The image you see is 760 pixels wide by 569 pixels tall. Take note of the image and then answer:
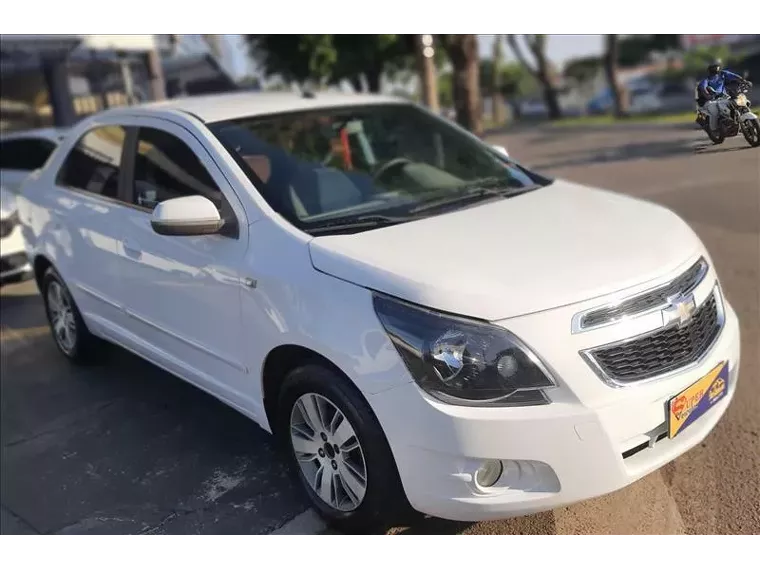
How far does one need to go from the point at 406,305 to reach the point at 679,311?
3.17 feet

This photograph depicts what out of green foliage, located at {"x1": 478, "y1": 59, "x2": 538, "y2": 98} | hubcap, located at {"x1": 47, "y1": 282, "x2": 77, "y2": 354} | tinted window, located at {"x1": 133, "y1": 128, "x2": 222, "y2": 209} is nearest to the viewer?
tinted window, located at {"x1": 133, "y1": 128, "x2": 222, "y2": 209}

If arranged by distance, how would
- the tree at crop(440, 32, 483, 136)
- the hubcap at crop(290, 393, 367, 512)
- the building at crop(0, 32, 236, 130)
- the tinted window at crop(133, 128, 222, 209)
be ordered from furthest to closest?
the building at crop(0, 32, 236, 130), the tree at crop(440, 32, 483, 136), the tinted window at crop(133, 128, 222, 209), the hubcap at crop(290, 393, 367, 512)

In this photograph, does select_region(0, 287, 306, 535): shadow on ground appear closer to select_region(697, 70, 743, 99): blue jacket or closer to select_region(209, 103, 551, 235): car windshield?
select_region(209, 103, 551, 235): car windshield

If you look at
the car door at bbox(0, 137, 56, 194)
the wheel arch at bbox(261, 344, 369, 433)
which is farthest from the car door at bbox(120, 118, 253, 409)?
the car door at bbox(0, 137, 56, 194)

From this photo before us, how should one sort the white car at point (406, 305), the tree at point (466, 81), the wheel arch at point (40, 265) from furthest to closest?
the tree at point (466, 81), the wheel arch at point (40, 265), the white car at point (406, 305)

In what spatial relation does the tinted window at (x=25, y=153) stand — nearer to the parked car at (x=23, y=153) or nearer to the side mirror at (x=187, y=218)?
the parked car at (x=23, y=153)

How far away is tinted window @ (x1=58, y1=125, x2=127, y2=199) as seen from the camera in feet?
14.4

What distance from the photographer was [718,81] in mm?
2486

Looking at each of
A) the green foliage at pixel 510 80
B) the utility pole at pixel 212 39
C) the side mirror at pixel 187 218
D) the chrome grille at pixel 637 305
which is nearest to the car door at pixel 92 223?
the utility pole at pixel 212 39

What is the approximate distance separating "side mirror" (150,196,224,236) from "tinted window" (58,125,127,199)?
3.63ft

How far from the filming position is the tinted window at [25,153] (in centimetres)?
819

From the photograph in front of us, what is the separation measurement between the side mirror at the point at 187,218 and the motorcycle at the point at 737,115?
77.7 inches

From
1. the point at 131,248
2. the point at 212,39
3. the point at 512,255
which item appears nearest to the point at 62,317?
the point at 131,248

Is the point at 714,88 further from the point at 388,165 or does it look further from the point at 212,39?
the point at 212,39
